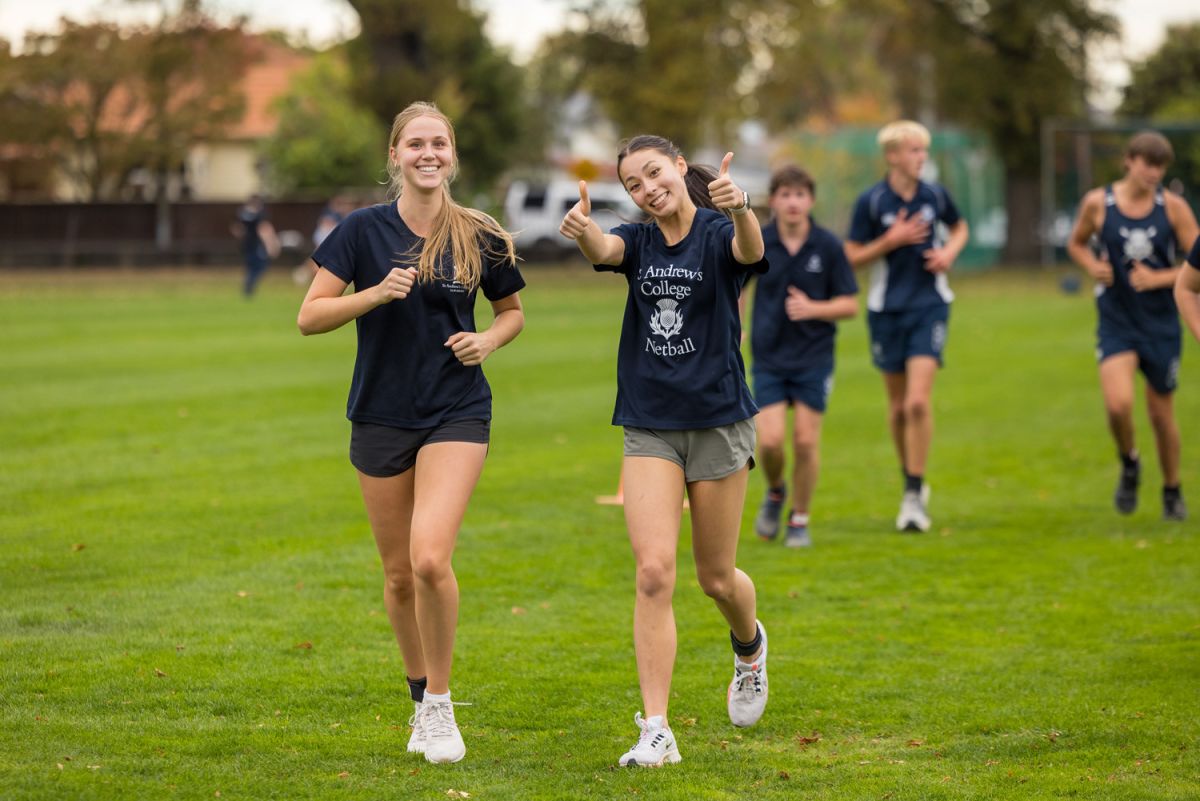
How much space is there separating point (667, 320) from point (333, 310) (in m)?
1.15

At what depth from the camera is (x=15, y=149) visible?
5031 centimetres

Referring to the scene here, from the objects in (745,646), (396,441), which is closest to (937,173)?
(745,646)

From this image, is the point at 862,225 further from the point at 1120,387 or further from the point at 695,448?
the point at 695,448

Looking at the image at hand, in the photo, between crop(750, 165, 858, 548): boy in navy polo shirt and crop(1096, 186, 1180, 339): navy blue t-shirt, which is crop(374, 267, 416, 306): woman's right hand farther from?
crop(1096, 186, 1180, 339): navy blue t-shirt

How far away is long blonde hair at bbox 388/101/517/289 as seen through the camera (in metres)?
5.47

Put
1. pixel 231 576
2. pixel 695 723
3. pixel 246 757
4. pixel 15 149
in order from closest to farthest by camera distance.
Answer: pixel 246 757
pixel 695 723
pixel 231 576
pixel 15 149

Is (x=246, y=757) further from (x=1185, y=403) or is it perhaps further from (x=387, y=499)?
A: (x=1185, y=403)

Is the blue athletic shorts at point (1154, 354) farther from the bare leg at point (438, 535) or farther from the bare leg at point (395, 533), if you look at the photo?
the bare leg at point (395, 533)

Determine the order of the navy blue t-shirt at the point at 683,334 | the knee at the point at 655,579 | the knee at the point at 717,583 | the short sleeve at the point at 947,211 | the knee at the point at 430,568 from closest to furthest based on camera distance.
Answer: the knee at the point at 430,568, the knee at the point at 655,579, the navy blue t-shirt at the point at 683,334, the knee at the point at 717,583, the short sleeve at the point at 947,211

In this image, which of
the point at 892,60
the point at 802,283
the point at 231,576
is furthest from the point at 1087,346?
the point at 892,60

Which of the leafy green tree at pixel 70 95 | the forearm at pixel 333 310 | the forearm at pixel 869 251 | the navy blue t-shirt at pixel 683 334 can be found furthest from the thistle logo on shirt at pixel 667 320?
the leafy green tree at pixel 70 95

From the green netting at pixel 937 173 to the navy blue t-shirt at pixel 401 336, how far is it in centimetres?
3703

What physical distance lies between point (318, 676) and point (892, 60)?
2478 inches

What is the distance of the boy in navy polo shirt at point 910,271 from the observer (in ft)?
32.3
